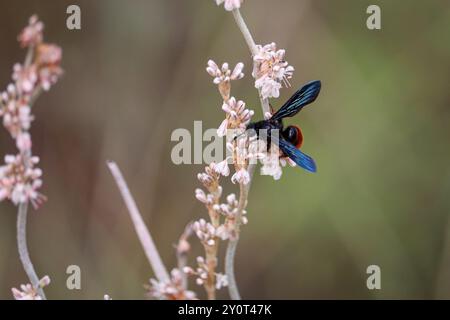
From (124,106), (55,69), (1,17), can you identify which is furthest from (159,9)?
(55,69)

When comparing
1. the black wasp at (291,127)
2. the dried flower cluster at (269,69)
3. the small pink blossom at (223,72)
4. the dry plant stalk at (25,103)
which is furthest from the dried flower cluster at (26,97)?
the black wasp at (291,127)

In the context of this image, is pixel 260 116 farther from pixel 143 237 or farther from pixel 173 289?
pixel 173 289

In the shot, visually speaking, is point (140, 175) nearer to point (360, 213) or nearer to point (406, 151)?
point (360, 213)

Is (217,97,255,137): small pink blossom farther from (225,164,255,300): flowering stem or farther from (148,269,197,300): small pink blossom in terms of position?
→ (148,269,197,300): small pink blossom

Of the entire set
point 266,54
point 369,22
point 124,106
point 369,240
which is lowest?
point 369,240

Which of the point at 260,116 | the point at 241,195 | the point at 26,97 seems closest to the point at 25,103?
the point at 26,97

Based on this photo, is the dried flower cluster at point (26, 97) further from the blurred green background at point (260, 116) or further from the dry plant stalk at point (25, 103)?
the blurred green background at point (260, 116)

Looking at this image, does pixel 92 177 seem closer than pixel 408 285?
No
